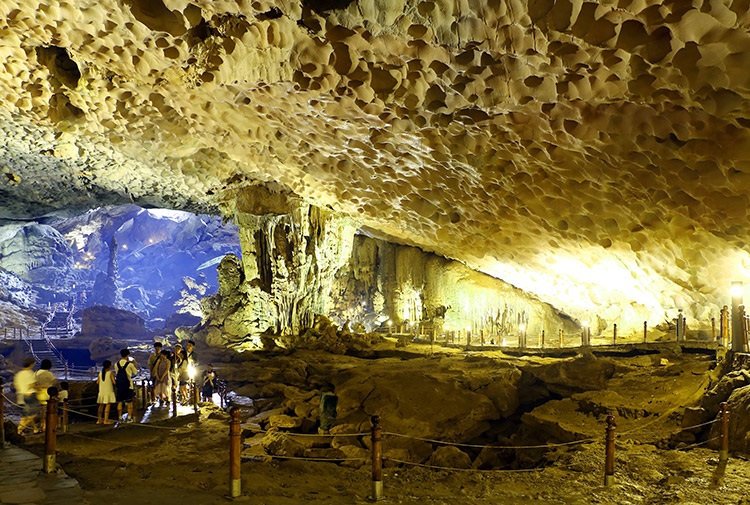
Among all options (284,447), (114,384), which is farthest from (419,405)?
(114,384)

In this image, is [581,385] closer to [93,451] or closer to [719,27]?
[719,27]

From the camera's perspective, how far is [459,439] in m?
9.13

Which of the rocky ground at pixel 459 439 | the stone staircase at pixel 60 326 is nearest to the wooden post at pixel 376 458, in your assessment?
the rocky ground at pixel 459 439

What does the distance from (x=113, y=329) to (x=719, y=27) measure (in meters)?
42.4

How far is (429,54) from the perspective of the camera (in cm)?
705

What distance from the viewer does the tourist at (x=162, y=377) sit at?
32.4ft

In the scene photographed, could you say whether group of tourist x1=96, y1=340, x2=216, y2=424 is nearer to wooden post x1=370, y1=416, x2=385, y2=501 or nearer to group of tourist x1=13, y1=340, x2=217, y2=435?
group of tourist x1=13, y1=340, x2=217, y2=435

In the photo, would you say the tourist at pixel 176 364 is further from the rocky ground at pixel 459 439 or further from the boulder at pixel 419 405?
the boulder at pixel 419 405

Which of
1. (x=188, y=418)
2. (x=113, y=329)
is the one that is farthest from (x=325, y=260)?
(x=113, y=329)

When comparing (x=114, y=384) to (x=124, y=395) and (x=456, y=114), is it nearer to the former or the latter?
(x=124, y=395)

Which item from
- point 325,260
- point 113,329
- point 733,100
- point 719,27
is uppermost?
point 719,27

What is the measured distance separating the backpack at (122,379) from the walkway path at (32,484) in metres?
2.72

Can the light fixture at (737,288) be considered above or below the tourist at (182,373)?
above

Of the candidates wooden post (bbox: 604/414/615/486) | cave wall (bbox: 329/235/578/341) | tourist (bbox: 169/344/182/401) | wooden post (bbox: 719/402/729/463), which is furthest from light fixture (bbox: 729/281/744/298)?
tourist (bbox: 169/344/182/401)
